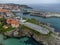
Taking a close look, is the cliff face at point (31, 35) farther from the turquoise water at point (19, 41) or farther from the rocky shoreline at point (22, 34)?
the turquoise water at point (19, 41)

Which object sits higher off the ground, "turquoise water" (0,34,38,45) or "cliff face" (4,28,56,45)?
"cliff face" (4,28,56,45)

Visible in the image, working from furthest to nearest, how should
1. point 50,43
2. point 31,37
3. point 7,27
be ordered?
point 7,27 < point 31,37 < point 50,43

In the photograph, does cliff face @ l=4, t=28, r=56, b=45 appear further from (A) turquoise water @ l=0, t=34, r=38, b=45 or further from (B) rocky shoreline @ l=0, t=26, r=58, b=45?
(A) turquoise water @ l=0, t=34, r=38, b=45

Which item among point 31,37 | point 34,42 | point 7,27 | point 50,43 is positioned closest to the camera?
point 50,43

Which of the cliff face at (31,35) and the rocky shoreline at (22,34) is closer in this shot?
the cliff face at (31,35)

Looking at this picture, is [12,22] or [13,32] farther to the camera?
[12,22]

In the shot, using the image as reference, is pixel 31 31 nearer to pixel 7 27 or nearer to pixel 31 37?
pixel 31 37

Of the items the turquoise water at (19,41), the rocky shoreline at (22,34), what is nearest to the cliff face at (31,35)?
the rocky shoreline at (22,34)

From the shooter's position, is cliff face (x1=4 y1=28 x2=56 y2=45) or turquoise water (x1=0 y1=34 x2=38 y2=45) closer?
cliff face (x1=4 y1=28 x2=56 y2=45)

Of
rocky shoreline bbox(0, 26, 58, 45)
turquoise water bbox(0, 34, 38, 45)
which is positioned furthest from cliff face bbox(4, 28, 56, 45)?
turquoise water bbox(0, 34, 38, 45)

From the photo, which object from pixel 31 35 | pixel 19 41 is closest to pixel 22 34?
pixel 31 35

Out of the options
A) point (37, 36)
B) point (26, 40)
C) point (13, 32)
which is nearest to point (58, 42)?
point (37, 36)
